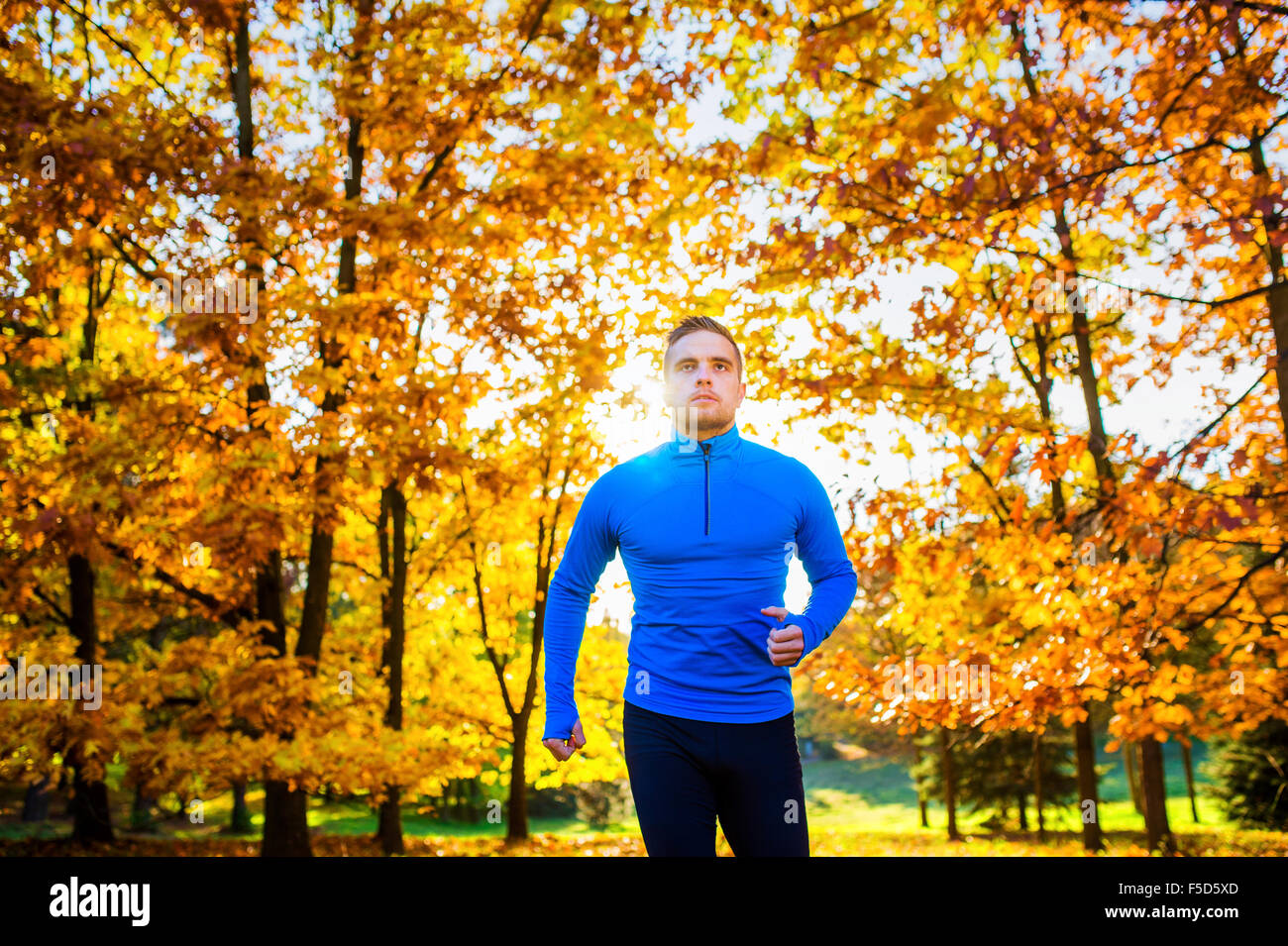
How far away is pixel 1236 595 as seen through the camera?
20.8ft

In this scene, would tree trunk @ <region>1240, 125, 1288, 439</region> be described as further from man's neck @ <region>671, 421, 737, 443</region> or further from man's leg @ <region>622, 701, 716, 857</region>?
man's leg @ <region>622, 701, 716, 857</region>

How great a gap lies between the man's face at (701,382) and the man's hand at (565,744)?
1.01 meters

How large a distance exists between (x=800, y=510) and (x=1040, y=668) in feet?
14.5

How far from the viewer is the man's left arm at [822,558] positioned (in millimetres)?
2809

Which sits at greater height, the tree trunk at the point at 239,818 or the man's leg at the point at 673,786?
the man's leg at the point at 673,786

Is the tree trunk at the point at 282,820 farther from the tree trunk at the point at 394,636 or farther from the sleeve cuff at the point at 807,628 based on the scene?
the sleeve cuff at the point at 807,628

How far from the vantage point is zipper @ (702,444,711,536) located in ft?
8.93

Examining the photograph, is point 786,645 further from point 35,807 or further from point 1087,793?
point 35,807

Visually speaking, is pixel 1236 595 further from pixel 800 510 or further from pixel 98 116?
pixel 98 116

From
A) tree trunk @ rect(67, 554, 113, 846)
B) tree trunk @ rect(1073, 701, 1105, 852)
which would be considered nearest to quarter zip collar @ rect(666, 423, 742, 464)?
tree trunk @ rect(1073, 701, 1105, 852)

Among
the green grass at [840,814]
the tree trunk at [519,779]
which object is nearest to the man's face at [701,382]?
the tree trunk at [519,779]

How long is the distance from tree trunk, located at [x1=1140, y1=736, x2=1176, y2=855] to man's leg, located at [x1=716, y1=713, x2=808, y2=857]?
28.0 feet
